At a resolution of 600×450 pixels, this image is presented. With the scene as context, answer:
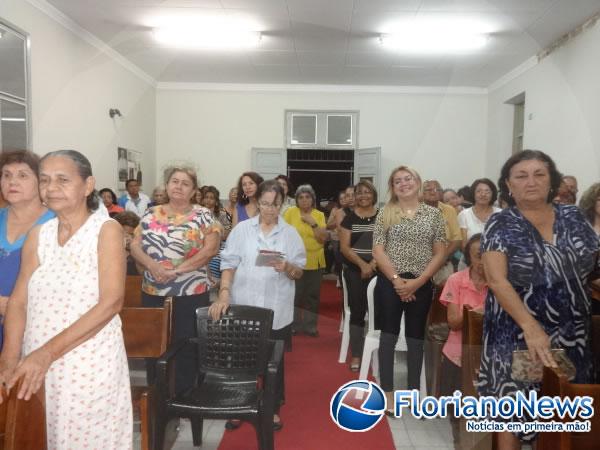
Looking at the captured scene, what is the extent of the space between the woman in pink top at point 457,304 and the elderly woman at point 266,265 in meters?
0.80

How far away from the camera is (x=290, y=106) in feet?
27.6

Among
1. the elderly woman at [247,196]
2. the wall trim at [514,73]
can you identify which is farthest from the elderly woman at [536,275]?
the wall trim at [514,73]

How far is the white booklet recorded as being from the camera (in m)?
2.52

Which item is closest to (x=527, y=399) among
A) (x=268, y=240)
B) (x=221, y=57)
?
(x=268, y=240)

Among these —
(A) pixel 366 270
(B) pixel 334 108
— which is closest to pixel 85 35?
(B) pixel 334 108

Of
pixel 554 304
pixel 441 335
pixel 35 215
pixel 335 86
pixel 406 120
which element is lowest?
pixel 441 335

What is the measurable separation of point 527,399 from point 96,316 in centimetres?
143

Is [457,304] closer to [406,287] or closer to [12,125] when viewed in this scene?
[406,287]

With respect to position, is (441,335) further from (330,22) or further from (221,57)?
(221,57)

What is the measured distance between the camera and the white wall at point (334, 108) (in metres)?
8.32

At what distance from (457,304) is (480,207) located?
73.0 inches

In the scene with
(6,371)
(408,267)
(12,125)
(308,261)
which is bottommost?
(308,261)

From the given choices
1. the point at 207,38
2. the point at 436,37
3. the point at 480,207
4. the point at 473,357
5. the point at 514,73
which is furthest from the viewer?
→ the point at 514,73

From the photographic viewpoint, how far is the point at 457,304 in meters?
2.49
